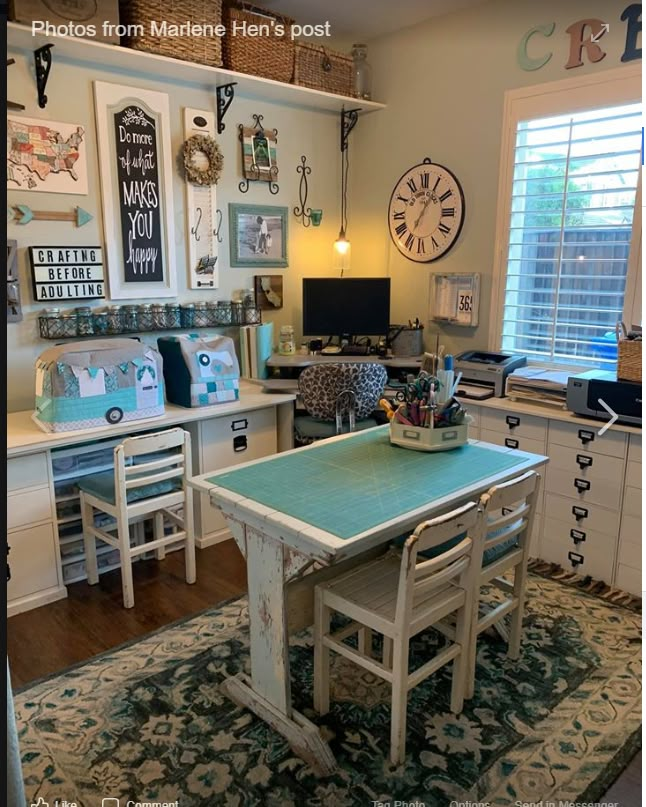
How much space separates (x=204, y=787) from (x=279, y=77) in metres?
3.27

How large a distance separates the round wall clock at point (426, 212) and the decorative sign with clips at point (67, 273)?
182 centimetres

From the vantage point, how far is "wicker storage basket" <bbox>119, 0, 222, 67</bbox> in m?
2.77

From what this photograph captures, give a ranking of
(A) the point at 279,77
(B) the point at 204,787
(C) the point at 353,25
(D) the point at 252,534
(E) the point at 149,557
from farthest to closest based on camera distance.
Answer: (C) the point at 353,25, (A) the point at 279,77, (E) the point at 149,557, (D) the point at 252,534, (B) the point at 204,787

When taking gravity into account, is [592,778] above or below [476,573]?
below

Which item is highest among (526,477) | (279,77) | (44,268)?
(279,77)

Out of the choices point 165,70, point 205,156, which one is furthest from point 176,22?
point 205,156

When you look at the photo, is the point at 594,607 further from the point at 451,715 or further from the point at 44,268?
the point at 44,268

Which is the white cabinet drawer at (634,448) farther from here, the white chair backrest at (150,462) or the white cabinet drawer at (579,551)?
the white chair backrest at (150,462)

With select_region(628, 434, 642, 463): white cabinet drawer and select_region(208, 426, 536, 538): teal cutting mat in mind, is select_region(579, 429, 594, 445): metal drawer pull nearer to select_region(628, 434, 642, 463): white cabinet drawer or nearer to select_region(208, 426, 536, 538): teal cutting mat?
select_region(628, 434, 642, 463): white cabinet drawer

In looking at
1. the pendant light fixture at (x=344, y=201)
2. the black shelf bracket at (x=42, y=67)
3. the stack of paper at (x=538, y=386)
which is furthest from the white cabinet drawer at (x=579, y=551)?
the black shelf bracket at (x=42, y=67)

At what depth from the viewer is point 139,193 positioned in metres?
3.12

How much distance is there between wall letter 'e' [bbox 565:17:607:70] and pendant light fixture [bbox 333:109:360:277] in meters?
1.38

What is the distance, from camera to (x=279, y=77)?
3.33m

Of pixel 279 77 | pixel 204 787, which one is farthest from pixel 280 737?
pixel 279 77
